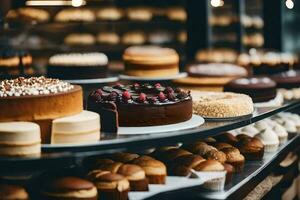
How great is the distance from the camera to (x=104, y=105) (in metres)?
2.89

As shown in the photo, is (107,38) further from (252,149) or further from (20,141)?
(20,141)

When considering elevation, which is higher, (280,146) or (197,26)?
(197,26)

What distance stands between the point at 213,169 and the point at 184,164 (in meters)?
0.16

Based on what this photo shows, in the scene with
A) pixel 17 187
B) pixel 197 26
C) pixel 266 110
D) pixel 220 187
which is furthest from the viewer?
pixel 197 26

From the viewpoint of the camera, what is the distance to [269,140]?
4035 millimetres

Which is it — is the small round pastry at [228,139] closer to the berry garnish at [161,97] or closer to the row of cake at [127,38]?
the berry garnish at [161,97]

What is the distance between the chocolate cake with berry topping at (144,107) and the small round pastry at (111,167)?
0.21 m

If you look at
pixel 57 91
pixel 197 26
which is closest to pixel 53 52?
pixel 197 26

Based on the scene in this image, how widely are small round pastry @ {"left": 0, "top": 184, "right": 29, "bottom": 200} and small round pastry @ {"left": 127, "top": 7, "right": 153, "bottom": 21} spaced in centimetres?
663

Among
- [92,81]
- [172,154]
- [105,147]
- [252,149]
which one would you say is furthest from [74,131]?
[92,81]

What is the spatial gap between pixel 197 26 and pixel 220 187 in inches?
203

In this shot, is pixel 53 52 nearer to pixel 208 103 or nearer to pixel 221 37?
pixel 221 37

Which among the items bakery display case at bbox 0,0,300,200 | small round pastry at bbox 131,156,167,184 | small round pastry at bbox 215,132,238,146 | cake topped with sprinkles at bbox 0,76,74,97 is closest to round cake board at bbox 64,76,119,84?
bakery display case at bbox 0,0,300,200

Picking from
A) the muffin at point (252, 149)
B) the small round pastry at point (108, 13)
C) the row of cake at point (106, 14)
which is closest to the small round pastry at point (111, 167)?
the muffin at point (252, 149)
